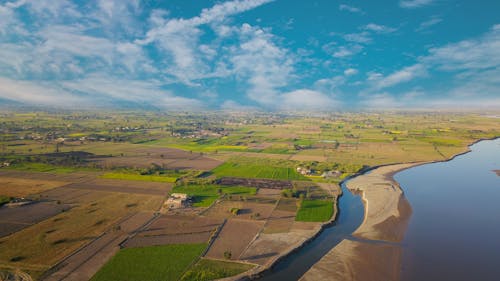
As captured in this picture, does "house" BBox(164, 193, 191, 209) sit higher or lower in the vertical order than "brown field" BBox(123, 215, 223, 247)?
higher

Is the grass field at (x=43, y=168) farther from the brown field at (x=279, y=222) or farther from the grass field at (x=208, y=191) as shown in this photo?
the brown field at (x=279, y=222)

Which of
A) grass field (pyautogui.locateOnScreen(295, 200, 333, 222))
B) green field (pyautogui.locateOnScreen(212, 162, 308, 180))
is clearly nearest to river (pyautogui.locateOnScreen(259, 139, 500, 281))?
grass field (pyautogui.locateOnScreen(295, 200, 333, 222))

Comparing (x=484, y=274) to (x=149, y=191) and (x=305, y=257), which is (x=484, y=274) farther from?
(x=149, y=191)

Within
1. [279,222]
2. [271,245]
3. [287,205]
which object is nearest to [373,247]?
[279,222]

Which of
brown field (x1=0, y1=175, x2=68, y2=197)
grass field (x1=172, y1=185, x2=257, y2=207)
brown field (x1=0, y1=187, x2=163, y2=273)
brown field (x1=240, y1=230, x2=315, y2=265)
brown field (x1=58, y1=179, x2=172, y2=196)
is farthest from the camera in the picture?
brown field (x1=58, y1=179, x2=172, y2=196)

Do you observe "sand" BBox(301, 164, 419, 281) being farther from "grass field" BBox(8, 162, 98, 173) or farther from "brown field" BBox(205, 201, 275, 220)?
"grass field" BBox(8, 162, 98, 173)

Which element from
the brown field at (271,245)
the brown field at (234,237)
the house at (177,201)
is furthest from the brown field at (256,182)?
the brown field at (271,245)
